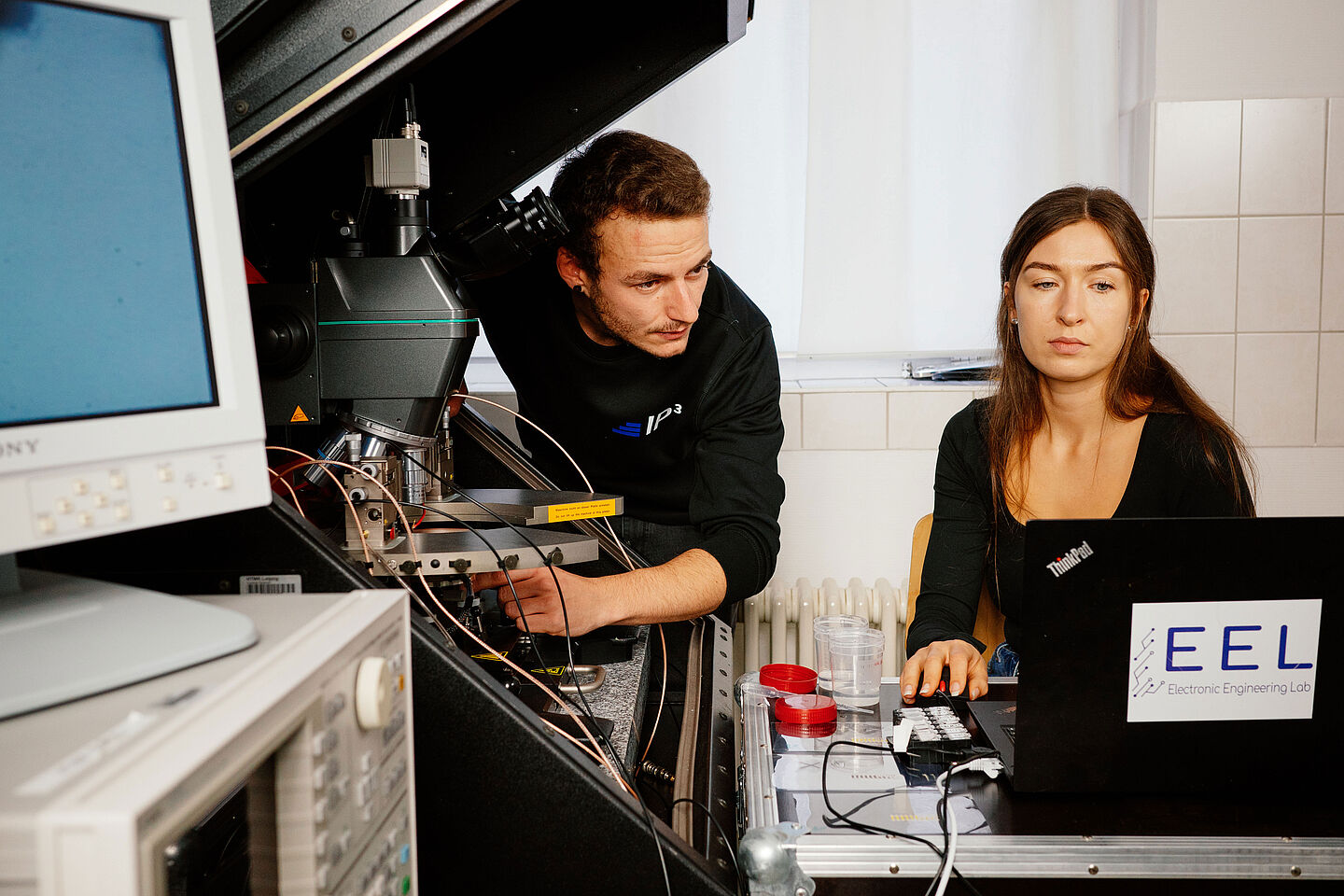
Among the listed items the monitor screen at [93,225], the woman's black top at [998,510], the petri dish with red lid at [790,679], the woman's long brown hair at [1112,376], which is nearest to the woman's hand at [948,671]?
the petri dish with red lid at [790,679]

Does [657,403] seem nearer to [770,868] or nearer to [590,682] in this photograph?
[590,682]

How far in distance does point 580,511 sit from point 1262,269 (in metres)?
1.82

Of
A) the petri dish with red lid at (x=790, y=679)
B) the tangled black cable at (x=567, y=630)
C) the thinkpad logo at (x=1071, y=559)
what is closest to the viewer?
the tangled black cable at (x=567, y=630)

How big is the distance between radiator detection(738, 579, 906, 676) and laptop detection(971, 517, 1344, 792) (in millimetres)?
1309

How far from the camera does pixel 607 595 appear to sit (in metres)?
1.18

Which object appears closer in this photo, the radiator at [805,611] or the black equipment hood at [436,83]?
the black equipment hood at [436,83]

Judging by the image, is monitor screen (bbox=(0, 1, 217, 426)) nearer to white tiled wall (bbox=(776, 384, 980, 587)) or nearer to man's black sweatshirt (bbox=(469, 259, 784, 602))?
man's black sweatshirt (bbox=(469, 259, 784, 602))

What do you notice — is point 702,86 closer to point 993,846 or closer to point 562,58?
point 562,58

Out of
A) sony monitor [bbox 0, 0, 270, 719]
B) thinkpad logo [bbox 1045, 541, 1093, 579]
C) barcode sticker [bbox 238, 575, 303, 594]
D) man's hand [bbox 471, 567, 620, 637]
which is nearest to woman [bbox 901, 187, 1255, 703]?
man's hand [bbox 471, 567, 620, 637]

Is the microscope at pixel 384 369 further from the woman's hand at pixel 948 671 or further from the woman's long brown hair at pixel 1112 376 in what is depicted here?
the woman's long brown hair at pixel 1112 376

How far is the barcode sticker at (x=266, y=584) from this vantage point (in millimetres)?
691

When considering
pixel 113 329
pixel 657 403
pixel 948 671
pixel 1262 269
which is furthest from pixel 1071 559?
pixel 1262 269

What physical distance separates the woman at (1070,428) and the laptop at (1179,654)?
562 mm

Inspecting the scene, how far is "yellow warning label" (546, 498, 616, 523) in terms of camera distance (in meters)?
1.05
